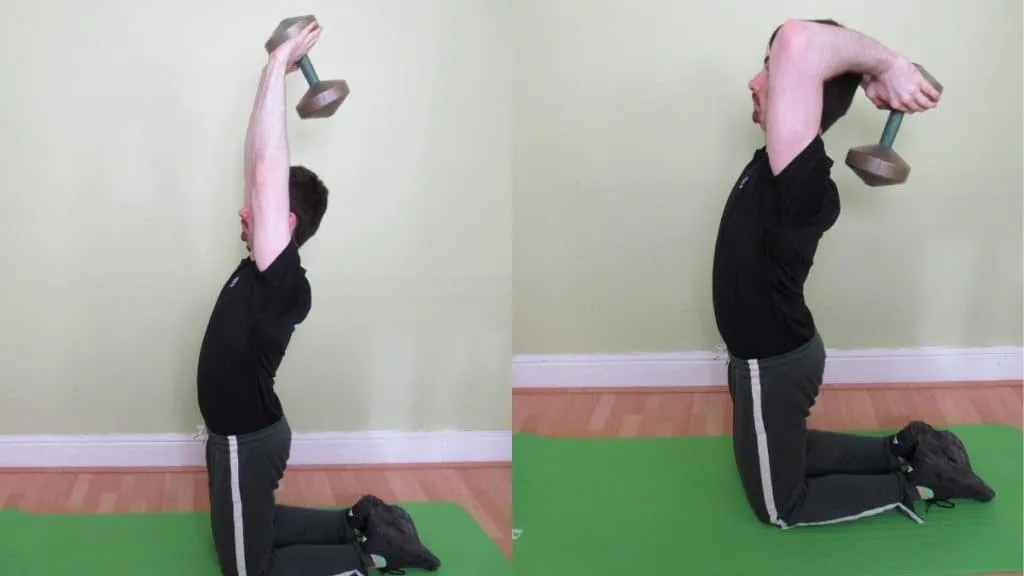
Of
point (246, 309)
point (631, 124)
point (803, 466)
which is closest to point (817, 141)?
point (803, 466)

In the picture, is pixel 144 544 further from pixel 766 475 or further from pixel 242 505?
pixel 766 475

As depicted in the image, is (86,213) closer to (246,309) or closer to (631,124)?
(246,309)

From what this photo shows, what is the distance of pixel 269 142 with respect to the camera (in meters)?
1.68

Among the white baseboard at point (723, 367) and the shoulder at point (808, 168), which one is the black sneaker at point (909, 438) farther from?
the shoulder at point (808, 168)

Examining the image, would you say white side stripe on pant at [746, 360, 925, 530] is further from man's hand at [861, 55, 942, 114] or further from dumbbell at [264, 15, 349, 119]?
dumbbell at [264, 15, 349, 119]

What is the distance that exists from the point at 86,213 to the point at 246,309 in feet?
3.27

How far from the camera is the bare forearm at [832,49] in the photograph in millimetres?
1668

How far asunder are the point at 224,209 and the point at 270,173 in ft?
2.77

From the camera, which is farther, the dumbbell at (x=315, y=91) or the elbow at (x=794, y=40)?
the dumbbell at (x=315, y=91)

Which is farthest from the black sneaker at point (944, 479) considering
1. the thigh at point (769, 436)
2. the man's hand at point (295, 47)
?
the man's hand at point (295, 47)

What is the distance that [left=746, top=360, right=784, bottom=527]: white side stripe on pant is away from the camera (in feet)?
6.32

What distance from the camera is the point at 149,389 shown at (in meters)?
2.58

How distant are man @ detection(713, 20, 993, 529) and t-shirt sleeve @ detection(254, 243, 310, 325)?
36.9 inches

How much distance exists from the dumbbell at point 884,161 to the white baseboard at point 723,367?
104cm
